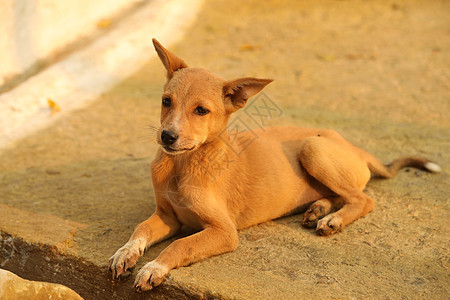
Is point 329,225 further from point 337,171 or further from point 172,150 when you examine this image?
point 172,150

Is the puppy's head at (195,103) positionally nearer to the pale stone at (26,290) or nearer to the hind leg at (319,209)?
the hind leg at (319,209)

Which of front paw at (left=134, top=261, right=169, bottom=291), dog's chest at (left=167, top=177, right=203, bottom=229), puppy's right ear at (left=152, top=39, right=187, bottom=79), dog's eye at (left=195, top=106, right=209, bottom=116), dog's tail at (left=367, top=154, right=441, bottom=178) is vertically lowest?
dog's tail at (left=367, top=154, right=441, bottom=178)

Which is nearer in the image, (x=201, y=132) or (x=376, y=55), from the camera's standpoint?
(x=201, y=132)

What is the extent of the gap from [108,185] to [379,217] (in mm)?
2638

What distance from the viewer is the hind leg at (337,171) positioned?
4789 millimetres

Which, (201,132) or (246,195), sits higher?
(201,132)

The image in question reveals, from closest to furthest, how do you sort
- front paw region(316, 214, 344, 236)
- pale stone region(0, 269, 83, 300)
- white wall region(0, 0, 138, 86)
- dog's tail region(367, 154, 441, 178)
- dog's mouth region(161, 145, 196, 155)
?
pale stone region(0, 269, 83, 300)
dog's mouth region(161, 145, 196, 155)
front paw region(316, 214, 344, 236)
dog's tail region(367, 154, 441, 178)
white wall region(0, 0, 138, 86)

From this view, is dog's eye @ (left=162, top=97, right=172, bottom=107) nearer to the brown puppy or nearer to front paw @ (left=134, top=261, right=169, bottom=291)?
the brown puppy

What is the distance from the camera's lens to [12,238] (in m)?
4.29

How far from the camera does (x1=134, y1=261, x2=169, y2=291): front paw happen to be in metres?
3.68

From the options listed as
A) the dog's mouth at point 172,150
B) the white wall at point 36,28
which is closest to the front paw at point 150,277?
the dog's mouth at point 172,150

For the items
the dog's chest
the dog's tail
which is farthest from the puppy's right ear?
the dog's tail

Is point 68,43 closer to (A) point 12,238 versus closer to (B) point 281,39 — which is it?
(B) point 281,39

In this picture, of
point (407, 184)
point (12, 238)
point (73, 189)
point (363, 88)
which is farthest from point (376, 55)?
point (12, 238)
